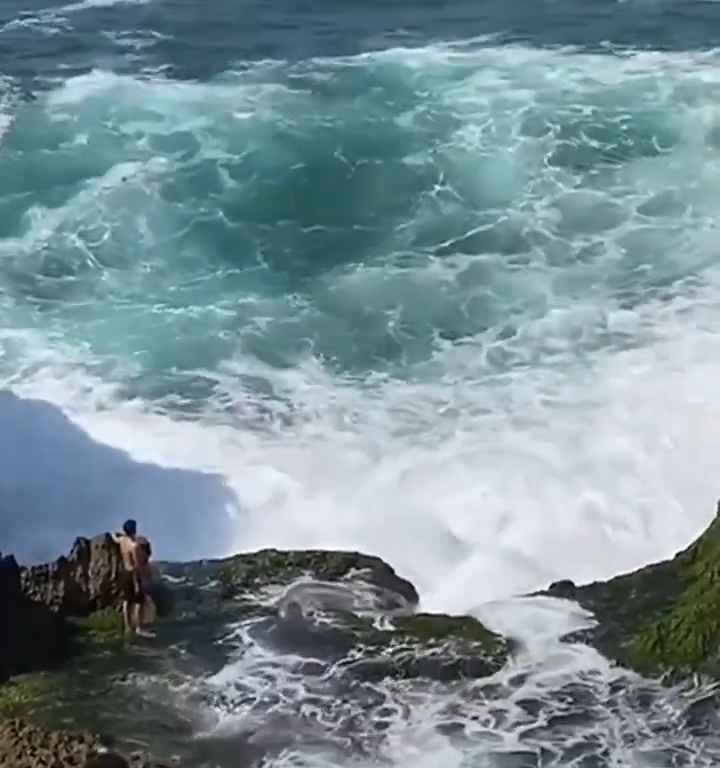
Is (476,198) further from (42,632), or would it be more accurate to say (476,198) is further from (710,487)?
(42,632)

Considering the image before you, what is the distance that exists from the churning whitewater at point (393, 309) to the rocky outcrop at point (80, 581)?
196cm

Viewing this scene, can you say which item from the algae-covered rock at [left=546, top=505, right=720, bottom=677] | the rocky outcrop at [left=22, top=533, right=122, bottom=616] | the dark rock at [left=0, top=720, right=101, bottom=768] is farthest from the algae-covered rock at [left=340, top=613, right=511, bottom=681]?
the dark rock at [left=0, top=720, right=101, bottom=768]

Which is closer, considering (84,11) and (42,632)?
(42,632)

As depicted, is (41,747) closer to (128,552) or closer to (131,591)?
(131,591)

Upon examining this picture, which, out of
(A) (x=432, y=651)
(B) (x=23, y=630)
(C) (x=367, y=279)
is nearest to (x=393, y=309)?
(C) (x=367, y=279)

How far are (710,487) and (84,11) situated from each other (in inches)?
1128

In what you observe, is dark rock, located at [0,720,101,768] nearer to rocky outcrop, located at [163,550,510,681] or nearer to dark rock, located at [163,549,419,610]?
rocky outcrop, located at [163,550,510,681]

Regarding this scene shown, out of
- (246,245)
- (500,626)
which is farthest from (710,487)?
(246,245)

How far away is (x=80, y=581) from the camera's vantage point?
59.6ft

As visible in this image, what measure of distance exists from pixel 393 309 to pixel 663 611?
11769mm

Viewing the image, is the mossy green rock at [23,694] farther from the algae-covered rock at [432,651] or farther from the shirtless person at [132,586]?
the algae-covered rock at [432,651]

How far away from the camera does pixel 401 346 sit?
2731cm

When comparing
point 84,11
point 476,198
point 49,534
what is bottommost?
point 49,534

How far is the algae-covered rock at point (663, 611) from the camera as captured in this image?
1686 centimetres
